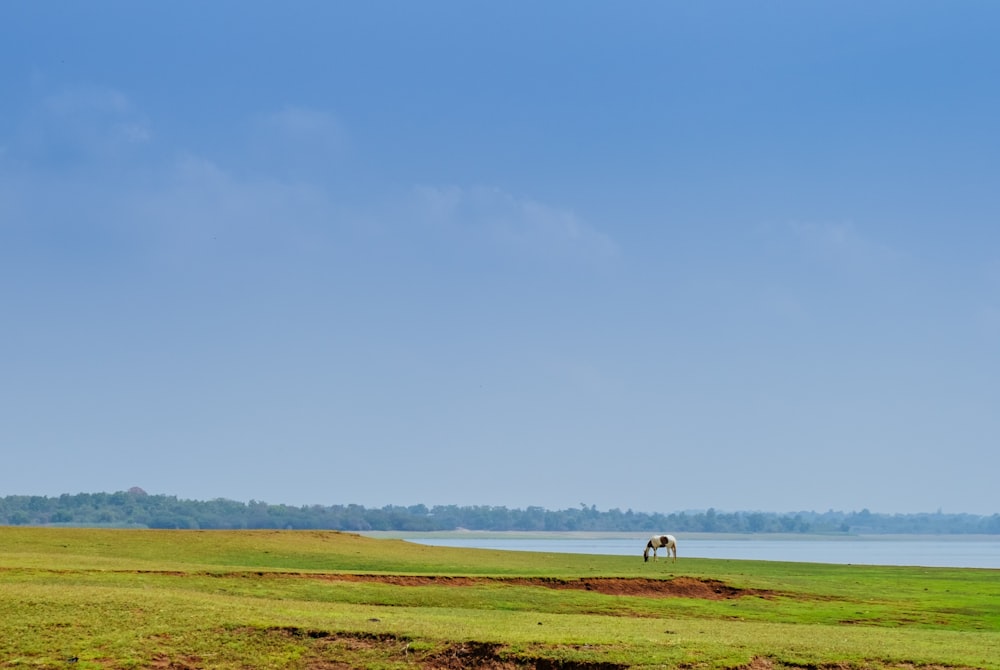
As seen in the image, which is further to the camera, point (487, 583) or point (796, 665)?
point (487, 583)

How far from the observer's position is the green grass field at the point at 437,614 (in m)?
24.9

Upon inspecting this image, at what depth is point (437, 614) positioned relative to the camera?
3278 centimetres

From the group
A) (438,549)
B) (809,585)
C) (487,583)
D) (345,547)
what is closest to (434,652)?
(487,583)

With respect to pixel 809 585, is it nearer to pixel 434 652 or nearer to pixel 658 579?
pixel 658 579

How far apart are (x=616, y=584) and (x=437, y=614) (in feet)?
53.3

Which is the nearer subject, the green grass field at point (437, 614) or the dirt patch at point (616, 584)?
the green grass field at point (437, 614)

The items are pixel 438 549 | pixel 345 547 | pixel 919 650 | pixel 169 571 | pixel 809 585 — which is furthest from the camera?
pixel 438 549

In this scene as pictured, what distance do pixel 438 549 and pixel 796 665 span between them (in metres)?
53.3

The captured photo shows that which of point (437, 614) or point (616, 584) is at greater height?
point (437, 614)

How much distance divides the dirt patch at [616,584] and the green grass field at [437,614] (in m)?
0.14

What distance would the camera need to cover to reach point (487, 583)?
1806 inches

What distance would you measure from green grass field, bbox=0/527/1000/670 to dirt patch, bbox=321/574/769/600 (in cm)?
14

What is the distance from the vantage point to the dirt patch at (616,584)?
44.4 m

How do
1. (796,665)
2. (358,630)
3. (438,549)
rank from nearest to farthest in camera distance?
(796,665) → (358,630) → (438,549)
